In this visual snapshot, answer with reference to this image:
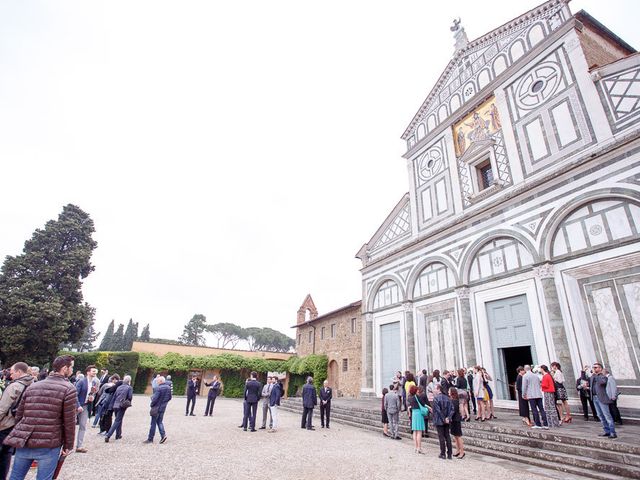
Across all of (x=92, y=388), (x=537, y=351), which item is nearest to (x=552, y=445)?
(x=537, y=351)

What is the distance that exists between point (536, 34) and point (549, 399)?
1428 centimetres

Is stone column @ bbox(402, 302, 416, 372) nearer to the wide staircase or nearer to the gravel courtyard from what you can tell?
the wide staircase

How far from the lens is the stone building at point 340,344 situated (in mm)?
22645

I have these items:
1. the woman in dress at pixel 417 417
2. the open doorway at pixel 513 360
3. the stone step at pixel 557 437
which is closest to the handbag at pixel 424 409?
the woman in dress at pixel 417 417

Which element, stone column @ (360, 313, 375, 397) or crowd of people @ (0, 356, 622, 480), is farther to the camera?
stone column @ (360, 313, 375, 397)

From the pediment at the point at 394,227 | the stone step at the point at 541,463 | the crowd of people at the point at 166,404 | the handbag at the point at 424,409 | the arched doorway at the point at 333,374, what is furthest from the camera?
the arched doorway at the point at 333,374

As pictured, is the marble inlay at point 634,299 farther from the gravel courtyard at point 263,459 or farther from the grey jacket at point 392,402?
the grey jacket at point 392,402

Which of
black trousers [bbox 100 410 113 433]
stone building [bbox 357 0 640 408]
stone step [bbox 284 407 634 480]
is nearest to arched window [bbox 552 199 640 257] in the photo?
stone building [bbox 357 0 640 408]

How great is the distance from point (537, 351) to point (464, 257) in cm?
455

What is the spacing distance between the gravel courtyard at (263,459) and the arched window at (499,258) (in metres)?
7.33

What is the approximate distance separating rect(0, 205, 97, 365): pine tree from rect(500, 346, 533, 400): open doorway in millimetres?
25333

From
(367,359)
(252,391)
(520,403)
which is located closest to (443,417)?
(520,403)

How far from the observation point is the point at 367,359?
19.0 m

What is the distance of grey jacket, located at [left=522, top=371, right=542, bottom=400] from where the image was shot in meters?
8.18
